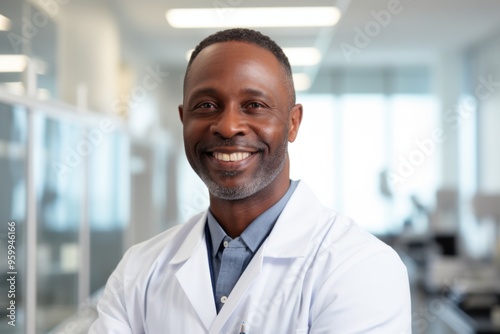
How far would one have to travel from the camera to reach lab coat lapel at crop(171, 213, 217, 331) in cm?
112

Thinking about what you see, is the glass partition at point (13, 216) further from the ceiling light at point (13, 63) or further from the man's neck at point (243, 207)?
the man's neck at point (243, 207)

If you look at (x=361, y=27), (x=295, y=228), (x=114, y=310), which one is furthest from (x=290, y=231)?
(x=361, y=27)

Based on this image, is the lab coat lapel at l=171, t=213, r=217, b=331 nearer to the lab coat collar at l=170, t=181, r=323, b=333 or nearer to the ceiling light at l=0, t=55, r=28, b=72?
the lab coat collar at l=170, t=181, r=323, b=333

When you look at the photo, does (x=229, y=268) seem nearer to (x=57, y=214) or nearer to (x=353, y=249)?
(x=353, y=249)

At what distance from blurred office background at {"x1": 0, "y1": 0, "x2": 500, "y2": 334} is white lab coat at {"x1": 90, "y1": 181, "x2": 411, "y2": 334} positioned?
91 cm

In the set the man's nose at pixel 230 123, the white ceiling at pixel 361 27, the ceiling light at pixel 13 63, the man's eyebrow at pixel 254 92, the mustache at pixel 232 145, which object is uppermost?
the white ceiling at pixel 361 27

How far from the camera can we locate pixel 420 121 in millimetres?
9695

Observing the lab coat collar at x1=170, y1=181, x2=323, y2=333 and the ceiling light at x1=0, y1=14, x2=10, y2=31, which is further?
the ceiling light at x1=0, y1=14, x2=10, y2=31

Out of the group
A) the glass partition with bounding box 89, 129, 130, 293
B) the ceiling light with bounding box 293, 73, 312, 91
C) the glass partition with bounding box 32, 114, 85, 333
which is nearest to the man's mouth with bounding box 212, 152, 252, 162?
the glass partition with bounding box 32, 114, 85, 333

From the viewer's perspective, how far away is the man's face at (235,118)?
106 centimetres

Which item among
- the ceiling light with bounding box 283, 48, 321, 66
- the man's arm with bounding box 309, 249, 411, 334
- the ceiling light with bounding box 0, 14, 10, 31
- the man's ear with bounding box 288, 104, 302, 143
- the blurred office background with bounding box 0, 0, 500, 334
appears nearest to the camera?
the man's arm with bounding box 309, 249, 411, 334

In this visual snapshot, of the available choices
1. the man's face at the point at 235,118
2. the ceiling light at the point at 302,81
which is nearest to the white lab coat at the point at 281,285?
the man's face at the point at 235,118

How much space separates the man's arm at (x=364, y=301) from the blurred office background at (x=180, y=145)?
1256 mm

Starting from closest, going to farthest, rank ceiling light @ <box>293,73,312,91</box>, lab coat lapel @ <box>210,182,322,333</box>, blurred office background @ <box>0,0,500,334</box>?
lab coat lapel @ <box>210,182,322,333</box> → blurred office background @ <box>0,0,500,334</box> → ceiling light @ <box>293,73,312,91</box>
